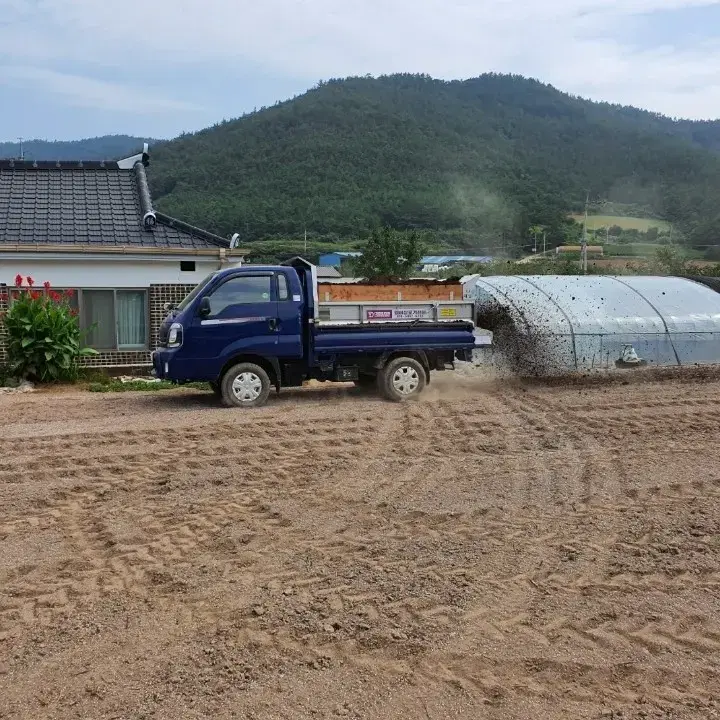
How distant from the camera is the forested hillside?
61.2 m

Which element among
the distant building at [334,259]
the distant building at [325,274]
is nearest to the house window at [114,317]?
the distant building at [325,274]

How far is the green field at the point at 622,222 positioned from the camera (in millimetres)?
59875

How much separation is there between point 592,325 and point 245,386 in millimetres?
6509

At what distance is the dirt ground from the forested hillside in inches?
1870

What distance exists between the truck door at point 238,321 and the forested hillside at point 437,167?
45.0 meters

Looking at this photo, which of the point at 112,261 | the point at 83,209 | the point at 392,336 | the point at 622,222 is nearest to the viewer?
the point at 392,336

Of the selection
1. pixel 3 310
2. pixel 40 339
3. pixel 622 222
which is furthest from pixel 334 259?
pixel 40 339

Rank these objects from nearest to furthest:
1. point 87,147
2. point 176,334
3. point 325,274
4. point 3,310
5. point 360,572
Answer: point 360,572
point 176,334
point 3,310
point 325,274
point 87,147

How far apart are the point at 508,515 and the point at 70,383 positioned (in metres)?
10.6

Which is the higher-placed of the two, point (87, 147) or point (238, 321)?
point (87, 147)

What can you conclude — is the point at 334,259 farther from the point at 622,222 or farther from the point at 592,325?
the point at 592,325

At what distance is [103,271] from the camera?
54.0 feet

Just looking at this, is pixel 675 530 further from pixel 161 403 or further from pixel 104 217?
pixel 104 217

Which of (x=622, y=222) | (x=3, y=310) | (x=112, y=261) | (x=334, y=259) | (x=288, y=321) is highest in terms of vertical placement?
(x=622, y=222)
